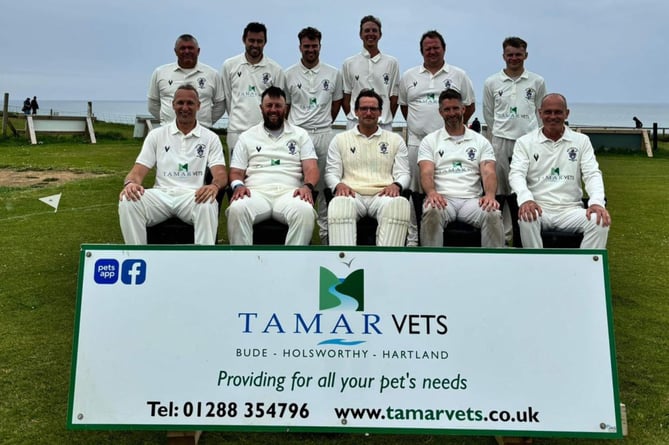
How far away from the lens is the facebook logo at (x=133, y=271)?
2.72m

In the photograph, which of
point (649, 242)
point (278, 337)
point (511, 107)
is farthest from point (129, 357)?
point (649, 242)

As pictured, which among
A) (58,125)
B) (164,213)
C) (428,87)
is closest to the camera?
(164,213)

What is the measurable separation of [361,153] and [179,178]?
135 centimetres

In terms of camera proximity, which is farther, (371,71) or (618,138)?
(618,138)

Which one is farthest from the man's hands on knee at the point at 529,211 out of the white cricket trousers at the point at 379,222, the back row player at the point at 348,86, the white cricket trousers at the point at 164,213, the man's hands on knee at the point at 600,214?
the white cricket trousers at the point at 164,213

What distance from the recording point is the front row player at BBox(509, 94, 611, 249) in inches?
174

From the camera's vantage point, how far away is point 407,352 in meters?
2.64

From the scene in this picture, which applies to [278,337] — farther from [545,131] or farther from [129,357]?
[545,131]

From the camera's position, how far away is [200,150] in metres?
4.76

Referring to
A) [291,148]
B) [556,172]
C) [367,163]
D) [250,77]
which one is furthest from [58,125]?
[556,172]

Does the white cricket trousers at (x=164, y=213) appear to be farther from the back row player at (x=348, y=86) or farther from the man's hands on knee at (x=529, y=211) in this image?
the man's hands on knee at (x=529, y=211)

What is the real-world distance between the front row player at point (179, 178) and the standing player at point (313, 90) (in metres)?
1.22

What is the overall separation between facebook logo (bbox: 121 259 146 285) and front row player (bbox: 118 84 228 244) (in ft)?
5.26

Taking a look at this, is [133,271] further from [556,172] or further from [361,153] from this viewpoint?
[556,172]
